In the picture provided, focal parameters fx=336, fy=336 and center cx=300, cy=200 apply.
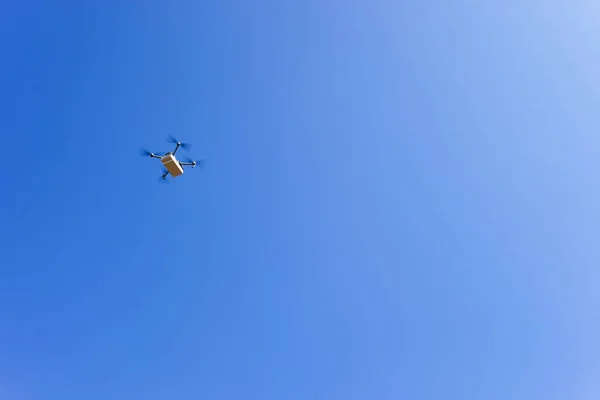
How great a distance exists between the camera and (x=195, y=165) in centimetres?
3244

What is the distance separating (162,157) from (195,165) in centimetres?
361

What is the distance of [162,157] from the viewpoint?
29.4m

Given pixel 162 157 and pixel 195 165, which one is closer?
pixel 162 157
